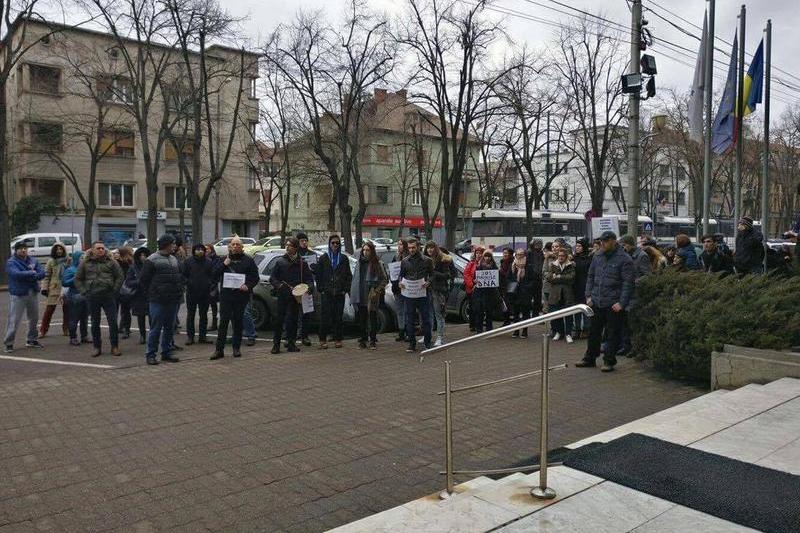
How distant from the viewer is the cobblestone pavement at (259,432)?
173 inches

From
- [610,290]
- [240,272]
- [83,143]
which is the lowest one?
[610,290]

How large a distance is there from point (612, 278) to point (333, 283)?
4409mm

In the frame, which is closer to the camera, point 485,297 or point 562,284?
point 562,284

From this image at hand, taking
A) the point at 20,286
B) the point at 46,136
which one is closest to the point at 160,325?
the point at 20,286

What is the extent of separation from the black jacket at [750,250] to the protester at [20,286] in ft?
41.3

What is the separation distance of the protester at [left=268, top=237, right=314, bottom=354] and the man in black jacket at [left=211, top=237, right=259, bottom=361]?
1.41ft

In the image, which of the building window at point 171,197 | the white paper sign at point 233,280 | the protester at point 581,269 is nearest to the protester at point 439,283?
the protester at point 581,269

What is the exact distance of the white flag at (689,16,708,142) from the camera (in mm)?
17250

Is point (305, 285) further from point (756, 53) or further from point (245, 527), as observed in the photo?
point (756, 53)

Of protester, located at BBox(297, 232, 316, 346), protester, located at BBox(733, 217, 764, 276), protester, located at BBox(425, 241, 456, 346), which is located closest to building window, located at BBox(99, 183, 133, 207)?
protester, located at BBox(297, 232, 316, 346)

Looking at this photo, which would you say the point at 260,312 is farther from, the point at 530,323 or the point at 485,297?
the point at 530,323

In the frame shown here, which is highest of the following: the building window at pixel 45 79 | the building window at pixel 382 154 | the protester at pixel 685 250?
the building window at pixel 45 79

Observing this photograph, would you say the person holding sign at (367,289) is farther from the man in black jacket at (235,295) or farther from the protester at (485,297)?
the protester at (485,297)

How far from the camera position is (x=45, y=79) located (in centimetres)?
4428
